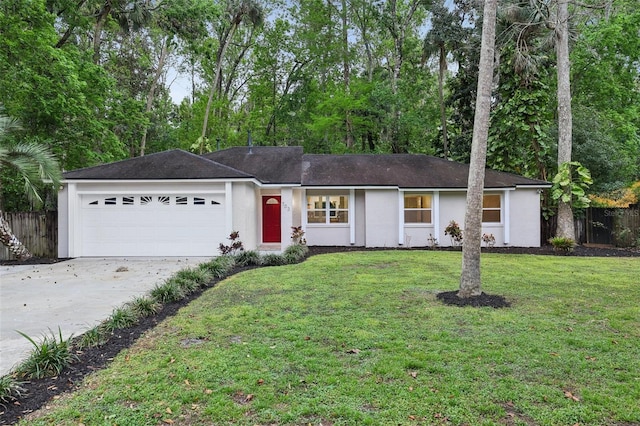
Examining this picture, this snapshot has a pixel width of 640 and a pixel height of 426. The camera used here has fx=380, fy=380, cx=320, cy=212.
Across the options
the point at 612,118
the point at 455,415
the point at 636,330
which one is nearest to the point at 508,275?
the point at 636,330

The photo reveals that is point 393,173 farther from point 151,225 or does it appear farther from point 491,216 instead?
point 151,225

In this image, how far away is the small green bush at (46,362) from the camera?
12.6 ft

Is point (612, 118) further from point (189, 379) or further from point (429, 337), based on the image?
point (189, 379)

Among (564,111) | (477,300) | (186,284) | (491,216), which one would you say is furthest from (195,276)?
(564,111)

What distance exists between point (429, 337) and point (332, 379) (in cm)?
171

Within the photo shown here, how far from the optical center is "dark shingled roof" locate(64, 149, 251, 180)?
500 inches

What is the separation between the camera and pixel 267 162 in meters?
16.6

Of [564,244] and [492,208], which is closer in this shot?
[564,244]

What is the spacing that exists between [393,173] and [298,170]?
4179mm

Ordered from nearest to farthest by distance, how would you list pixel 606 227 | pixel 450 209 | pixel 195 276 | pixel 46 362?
pixel 46 362, pixel 195 276, pixel 450 209, pixel 606 227

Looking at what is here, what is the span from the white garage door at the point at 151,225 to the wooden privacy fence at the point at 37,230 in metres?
1.84

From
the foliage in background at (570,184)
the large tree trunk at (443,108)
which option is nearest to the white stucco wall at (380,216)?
the foliage in background at (570,184)

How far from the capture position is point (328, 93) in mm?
24109

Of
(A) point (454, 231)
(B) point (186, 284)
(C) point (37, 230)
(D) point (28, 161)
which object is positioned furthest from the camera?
(A) point (454, 231)
